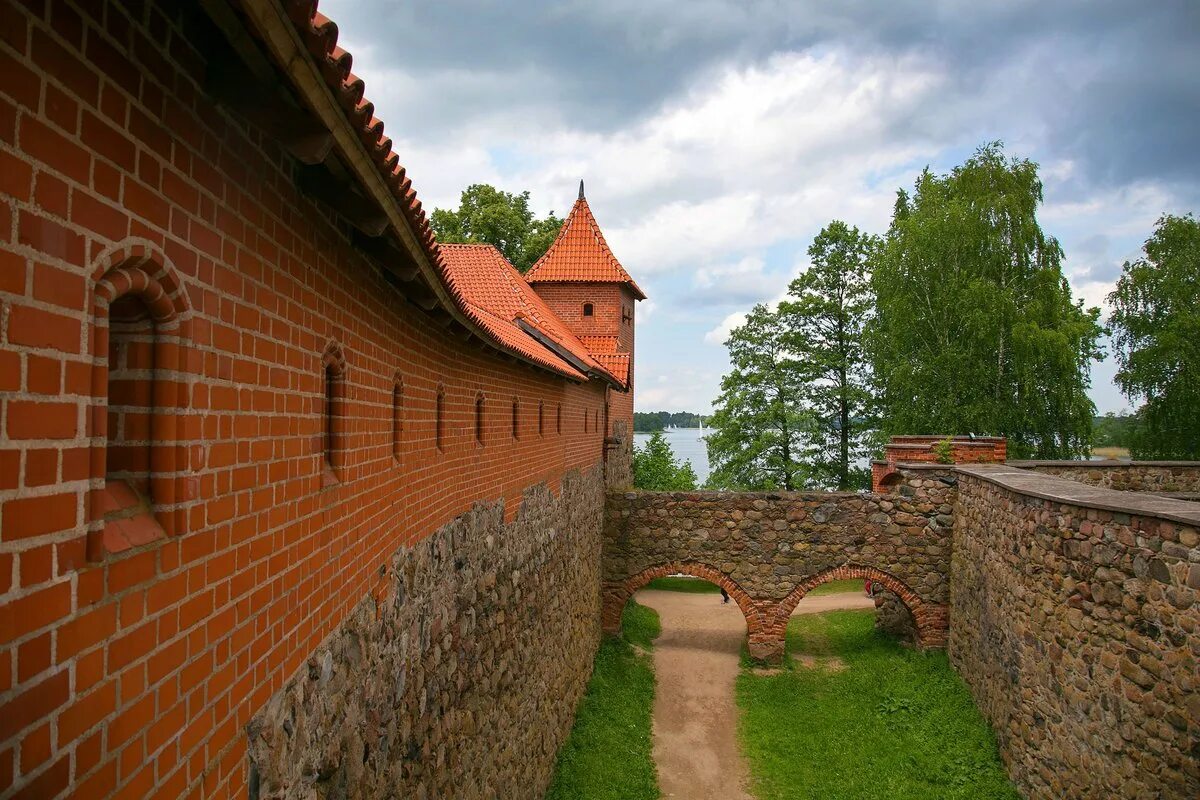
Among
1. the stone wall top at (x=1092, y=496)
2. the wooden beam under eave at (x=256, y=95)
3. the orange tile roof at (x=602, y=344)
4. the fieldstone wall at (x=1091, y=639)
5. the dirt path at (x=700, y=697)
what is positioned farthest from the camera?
the orange tile roof at (x=602, y=344)

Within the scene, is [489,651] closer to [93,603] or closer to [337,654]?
[337,654]

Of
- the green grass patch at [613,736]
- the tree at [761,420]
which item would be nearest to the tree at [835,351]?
the tree at [761,420]

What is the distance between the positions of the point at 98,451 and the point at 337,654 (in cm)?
198

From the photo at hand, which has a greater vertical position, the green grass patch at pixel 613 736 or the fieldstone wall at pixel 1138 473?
the fieldstone wall at pixel 1138 473

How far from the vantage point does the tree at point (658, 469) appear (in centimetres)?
2462

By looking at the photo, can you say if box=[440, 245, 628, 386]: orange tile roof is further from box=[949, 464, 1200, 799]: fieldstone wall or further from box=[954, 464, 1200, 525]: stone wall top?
box=[949, 464, 1200, 799]: fieldstone wall

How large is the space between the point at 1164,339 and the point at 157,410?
Answer: 78.8ft

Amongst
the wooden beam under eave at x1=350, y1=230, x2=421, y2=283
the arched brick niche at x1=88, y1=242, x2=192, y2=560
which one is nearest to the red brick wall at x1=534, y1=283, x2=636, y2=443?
the wooden beam under eave at x1=350, y1=230, x2=421, y2=283

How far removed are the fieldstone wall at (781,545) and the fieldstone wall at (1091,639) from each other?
276 cm

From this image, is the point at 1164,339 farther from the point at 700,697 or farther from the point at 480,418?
the point at 480,418

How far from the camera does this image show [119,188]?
1.58m

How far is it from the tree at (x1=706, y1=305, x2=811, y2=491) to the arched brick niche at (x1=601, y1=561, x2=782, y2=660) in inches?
423

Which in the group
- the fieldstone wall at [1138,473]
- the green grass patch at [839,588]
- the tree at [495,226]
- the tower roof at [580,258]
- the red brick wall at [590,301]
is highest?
the tree at [495,226]

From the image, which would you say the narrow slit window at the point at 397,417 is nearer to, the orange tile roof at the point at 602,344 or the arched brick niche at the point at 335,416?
the arched brick niche at the point at 335,416
